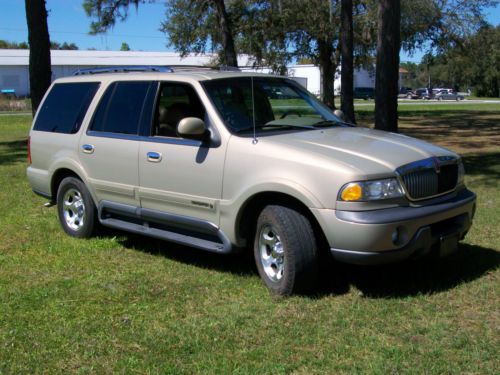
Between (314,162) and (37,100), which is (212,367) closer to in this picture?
(314,162)

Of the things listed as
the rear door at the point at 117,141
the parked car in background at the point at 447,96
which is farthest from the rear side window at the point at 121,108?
the parked car in background at the point at 447,96

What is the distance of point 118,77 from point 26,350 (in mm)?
3258

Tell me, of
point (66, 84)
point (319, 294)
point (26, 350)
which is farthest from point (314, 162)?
point (66, 84)

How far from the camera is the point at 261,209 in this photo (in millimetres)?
5117

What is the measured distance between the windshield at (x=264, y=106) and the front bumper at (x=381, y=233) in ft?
4.19

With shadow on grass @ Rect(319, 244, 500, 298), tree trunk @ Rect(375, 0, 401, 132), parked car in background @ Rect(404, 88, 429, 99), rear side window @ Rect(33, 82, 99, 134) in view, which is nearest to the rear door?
rear side window @ Rect(33, 82, 99, 134)

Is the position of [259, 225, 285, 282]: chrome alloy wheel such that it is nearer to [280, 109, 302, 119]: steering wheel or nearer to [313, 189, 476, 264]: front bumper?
[313, 189, 476, 264]: front bumper

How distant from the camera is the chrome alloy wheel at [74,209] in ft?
22.3

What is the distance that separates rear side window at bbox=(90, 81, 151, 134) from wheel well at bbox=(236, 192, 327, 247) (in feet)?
5.10

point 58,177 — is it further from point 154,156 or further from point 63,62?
point 63,62

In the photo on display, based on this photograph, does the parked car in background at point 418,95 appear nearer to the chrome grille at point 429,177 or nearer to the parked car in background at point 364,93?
the parked car in background at point 364,93

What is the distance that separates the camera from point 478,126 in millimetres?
21141

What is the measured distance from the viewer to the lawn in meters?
3.83

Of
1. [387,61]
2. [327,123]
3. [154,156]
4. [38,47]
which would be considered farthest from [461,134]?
[154,156]
